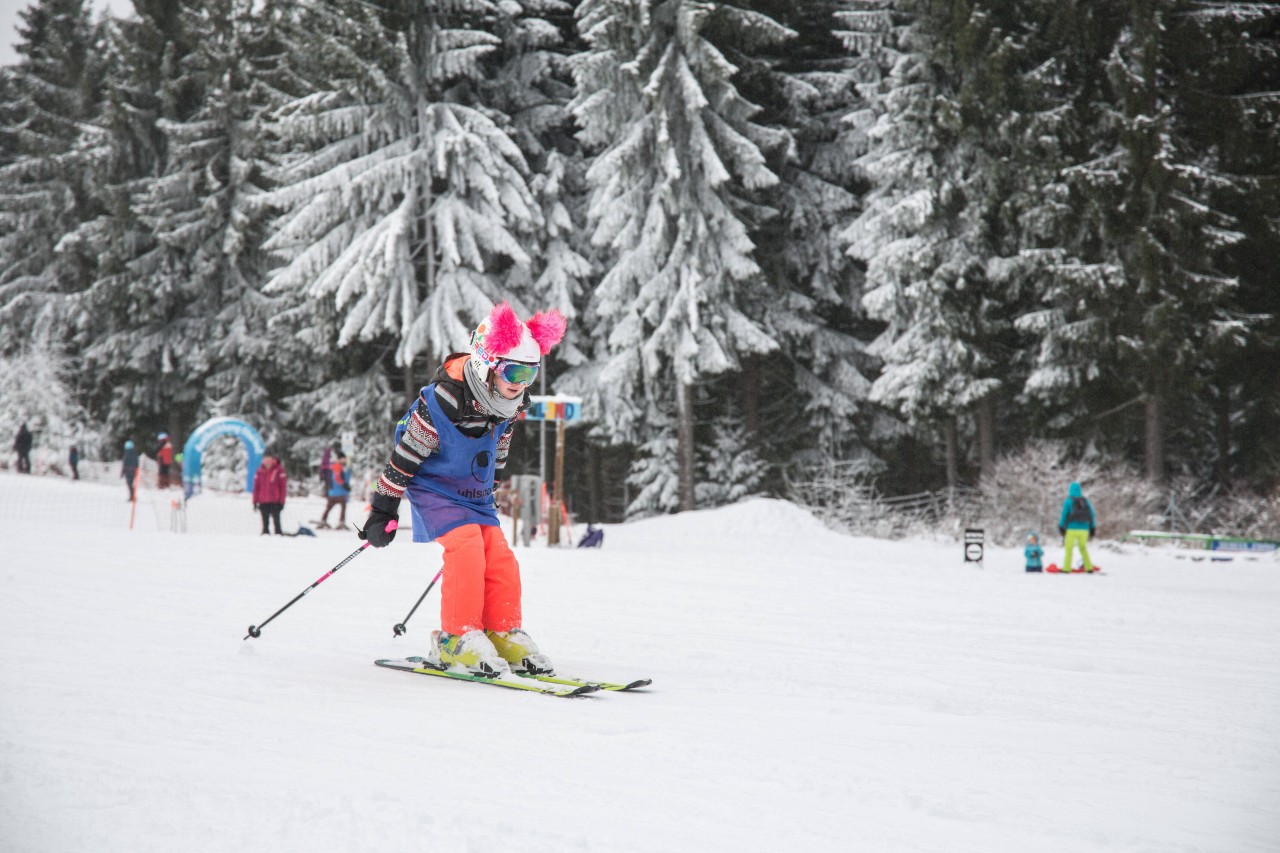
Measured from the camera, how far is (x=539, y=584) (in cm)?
1067

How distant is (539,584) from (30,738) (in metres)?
6.93

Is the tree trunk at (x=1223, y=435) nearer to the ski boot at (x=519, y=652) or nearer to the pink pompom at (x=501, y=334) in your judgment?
the ski boot at (x=519, y=652)

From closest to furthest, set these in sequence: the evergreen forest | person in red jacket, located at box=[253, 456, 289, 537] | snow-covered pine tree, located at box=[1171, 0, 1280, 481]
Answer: person in red jacket, located at box=[253, 456, 289, 537]
snow-covered pine tree, located at box=[1171, 0, 1280, 481]
the evergreen forest

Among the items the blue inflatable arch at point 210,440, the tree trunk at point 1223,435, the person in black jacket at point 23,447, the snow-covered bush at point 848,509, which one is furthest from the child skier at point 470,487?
the person in black jacket at point 23,447

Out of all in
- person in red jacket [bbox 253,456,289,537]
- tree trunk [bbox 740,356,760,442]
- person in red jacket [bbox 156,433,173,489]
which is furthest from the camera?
person in red jacket [bbox 156,433,173,489]

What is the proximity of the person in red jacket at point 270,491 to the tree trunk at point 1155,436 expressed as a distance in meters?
16.2

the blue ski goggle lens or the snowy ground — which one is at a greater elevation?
the blue ski goggle lens

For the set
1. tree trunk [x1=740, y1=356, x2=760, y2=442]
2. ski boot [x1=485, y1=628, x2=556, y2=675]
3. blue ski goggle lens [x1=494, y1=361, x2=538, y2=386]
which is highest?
tree trunk [x1=740, y1=356, x2=760, y2=442]

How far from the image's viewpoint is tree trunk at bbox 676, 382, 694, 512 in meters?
23.1

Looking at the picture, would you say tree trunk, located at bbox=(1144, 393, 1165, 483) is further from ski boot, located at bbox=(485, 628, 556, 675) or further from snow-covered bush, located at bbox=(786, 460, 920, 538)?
ski boot, located at bbox=(485, 628, 556, 675)

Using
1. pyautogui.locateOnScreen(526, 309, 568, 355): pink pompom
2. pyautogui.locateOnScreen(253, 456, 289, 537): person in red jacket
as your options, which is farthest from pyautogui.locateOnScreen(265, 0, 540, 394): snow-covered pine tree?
pyautogui.locateOnScreen(526, 309, 568, 355): pink pompom

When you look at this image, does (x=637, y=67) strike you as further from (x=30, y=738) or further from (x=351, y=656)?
(x=30, y=738)

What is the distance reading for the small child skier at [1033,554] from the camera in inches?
544

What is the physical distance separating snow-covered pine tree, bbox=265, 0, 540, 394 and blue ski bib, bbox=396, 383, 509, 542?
1770 centimetres
